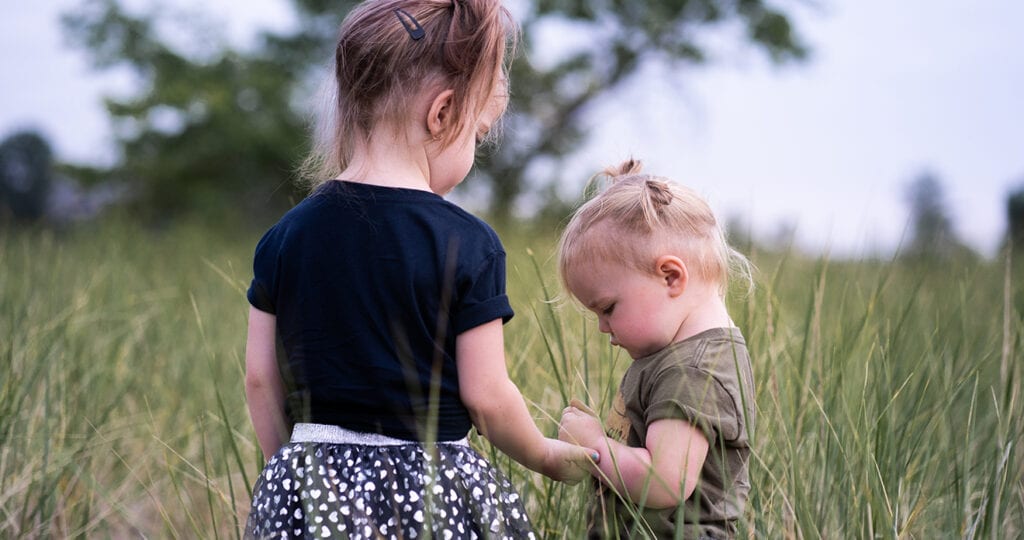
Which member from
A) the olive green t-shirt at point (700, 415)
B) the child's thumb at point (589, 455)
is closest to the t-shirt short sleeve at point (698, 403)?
the olive green t-shirt at point (700, 415)

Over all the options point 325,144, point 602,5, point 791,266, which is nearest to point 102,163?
point 602,5

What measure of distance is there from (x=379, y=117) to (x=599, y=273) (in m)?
0.43

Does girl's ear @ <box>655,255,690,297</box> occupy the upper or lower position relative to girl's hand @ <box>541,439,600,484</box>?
upper

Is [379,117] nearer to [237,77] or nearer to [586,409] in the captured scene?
[586,409]

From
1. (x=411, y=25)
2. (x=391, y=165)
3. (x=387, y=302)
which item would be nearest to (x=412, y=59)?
(x=411, y=25)

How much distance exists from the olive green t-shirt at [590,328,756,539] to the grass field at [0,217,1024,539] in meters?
0.06

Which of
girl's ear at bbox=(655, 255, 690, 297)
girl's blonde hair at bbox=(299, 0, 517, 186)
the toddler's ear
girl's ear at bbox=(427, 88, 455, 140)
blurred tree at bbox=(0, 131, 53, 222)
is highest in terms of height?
girl's blonde hair at bbox=(299, 0, 517, 186)

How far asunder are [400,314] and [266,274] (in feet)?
0.86

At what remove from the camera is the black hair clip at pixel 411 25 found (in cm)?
154

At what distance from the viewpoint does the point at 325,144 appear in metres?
1.72

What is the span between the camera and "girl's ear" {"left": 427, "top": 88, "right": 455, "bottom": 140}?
5.04 feet

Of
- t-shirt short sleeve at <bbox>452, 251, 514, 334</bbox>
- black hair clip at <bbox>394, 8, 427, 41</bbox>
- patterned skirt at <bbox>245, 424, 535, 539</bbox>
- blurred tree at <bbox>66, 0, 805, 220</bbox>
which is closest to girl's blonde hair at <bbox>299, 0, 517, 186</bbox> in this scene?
black hair clip at <bbox>394, 8, 427, 41</bbox>

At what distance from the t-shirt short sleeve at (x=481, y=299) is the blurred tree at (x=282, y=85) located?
355 inches

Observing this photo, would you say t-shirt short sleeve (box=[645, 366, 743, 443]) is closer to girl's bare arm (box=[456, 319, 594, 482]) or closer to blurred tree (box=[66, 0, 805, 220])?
girl's bare arm (box=[456, 319, 594, 482])
